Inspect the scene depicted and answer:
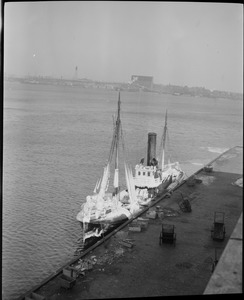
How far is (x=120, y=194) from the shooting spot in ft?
29.4

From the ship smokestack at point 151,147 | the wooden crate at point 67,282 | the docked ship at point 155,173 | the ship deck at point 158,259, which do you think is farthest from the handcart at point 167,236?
the ship smokestack at point 151,147

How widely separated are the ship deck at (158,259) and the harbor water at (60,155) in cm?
110

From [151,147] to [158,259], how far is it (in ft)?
17.7

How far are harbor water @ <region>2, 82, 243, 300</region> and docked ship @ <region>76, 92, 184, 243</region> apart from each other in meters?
0.29

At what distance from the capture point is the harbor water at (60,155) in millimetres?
6754

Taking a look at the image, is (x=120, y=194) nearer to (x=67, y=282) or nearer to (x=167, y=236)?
(x=167, y=236)

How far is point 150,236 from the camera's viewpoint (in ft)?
20.8

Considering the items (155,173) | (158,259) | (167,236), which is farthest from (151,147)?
(158,259)

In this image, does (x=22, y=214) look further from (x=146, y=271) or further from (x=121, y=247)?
(x=146, y=271)

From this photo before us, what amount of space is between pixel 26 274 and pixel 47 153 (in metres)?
4.62

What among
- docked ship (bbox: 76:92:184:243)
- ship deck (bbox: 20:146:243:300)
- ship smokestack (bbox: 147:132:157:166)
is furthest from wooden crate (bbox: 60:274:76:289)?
ship smokestack (bbox: 147:132:157:166)

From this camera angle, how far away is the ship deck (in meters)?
4.67

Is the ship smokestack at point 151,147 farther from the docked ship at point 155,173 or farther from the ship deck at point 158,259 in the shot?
the ship deck at point 158,259

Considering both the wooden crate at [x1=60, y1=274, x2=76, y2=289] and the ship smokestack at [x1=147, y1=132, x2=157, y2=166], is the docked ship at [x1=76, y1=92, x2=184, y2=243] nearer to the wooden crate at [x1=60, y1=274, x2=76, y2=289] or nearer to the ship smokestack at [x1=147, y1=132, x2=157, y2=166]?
the ship smokestack at [x1=147, y1=132, x2=157, y2=166]
